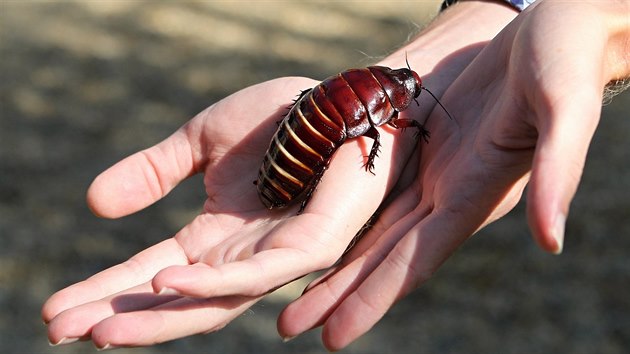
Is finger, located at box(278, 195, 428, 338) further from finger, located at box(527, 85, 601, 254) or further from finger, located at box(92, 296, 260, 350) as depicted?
finger, located at box(527, 85, 601, 254)

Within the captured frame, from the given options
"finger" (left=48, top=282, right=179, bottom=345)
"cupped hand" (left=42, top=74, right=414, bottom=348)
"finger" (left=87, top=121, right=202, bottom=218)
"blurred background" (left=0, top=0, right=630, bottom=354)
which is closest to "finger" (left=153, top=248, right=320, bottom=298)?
"cupped hand" (left=42, top=74, right=414, bottom=348)

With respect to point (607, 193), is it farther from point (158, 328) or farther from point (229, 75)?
point (158, 328)

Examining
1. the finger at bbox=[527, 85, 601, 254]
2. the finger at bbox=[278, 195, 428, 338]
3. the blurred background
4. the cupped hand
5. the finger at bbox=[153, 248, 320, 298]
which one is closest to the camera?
the finger at bbox=[527, 85, 601, 254]

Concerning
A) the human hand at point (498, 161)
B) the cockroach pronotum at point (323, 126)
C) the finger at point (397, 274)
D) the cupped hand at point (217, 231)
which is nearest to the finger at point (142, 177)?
the cupped hand at point (217, 231)

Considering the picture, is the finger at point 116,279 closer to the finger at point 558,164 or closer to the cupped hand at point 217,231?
the cupped hand at point 217,231

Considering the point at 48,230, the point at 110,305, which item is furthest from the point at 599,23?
the point at 48,230
